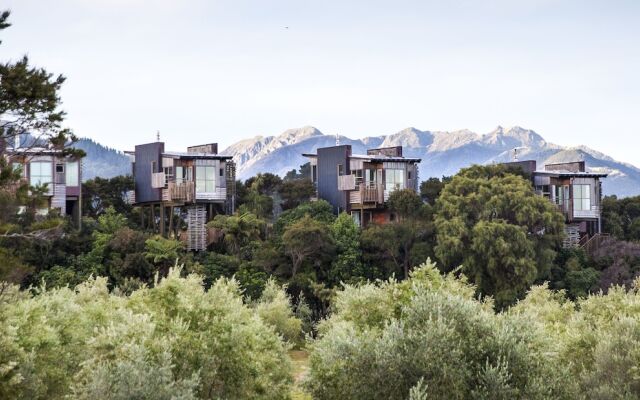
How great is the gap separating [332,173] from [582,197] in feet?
69.0

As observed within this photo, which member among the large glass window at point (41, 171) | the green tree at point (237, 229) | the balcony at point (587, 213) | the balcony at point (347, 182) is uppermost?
the large glass window at point (41, 171)

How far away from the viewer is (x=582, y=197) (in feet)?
250

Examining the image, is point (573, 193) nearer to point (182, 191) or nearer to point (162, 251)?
point (182, 191)

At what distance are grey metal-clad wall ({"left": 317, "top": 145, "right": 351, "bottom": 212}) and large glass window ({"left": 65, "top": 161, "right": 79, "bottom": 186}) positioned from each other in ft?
65.2

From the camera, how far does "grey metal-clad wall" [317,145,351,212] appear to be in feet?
240

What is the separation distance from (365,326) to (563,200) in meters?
52.1

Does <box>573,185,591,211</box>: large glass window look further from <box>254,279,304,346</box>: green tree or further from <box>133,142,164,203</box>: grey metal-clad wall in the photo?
<box>133,142,164,203</box>: grey metal-clad wall

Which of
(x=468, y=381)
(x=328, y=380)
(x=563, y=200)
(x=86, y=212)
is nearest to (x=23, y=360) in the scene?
(x=328, y=380)

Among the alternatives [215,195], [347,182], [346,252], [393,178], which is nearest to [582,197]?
[393,178]

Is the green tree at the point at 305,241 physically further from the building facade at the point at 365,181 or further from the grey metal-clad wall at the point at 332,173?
the grey metal-clad wall at the point at 332,173

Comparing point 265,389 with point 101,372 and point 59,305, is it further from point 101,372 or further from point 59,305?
point 59,305

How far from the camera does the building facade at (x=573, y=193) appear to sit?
75250mm

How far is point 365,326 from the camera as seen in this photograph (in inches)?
1075

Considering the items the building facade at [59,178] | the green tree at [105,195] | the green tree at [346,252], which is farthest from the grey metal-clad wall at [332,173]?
the building facade at [59,178]
